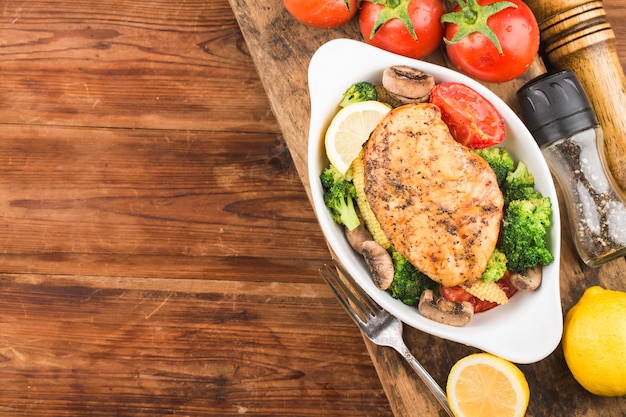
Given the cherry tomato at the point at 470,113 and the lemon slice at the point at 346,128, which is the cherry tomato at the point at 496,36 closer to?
the cherry tomato at the point at 470,113

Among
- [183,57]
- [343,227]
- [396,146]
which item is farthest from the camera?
[183,57]

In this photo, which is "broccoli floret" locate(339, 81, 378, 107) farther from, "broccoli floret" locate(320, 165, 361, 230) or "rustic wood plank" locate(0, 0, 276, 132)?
"rustic wood plank" locate(0, 0, 276, 132)

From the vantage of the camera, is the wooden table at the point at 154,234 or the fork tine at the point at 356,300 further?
the wooden table at the point at 154,234

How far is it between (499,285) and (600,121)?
2.64 ft

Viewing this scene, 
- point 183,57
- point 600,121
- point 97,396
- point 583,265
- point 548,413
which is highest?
point 600,121

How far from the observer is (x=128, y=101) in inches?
114

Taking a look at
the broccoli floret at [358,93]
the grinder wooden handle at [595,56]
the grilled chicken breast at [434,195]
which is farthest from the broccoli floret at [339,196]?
the grinder wooden handle at [595,56]

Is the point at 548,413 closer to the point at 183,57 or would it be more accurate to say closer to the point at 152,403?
the point at 152,403

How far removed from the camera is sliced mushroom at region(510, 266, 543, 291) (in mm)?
2074

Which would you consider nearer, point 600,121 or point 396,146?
point 396,146

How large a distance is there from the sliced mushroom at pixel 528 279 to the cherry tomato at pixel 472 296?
0.29ft

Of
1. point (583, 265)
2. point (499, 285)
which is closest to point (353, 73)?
point (499, 285)

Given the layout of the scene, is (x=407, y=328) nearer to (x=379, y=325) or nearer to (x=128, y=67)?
(x=379, y=325)

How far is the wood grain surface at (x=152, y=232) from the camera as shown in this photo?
2871mm
